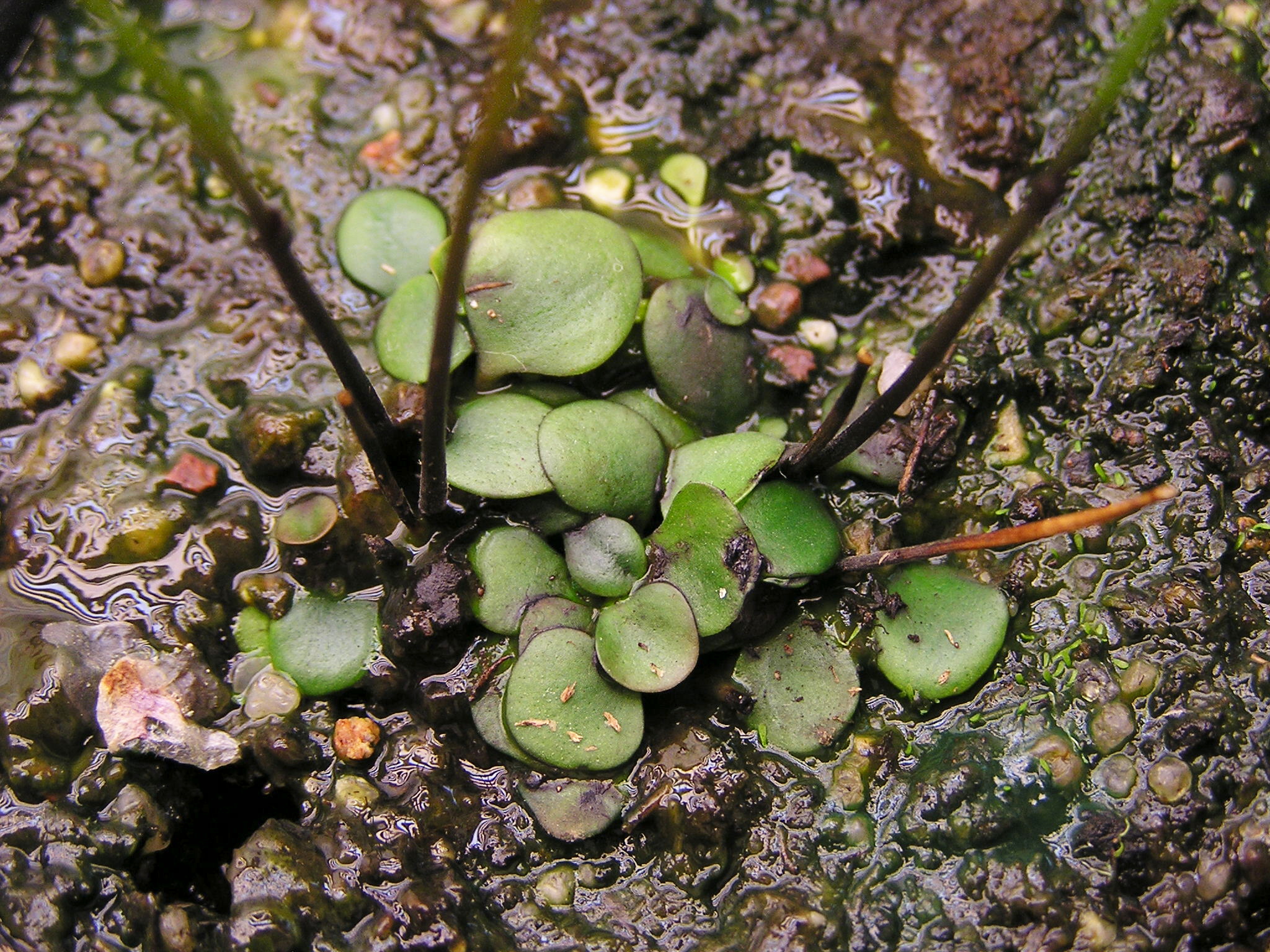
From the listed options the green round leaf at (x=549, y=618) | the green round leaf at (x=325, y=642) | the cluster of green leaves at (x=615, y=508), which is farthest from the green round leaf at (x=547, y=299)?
→ the green round leaf at (x=325, y=642)

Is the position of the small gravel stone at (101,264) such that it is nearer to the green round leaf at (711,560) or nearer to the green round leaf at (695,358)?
the green round leaf at (695,358)

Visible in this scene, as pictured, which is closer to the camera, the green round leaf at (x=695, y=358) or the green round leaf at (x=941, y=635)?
the green round leaf at (x=941, y=635)

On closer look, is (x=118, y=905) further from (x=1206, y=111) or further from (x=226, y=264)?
(x=1206, y=111)

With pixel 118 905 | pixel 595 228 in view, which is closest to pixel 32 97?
pixel 595 228

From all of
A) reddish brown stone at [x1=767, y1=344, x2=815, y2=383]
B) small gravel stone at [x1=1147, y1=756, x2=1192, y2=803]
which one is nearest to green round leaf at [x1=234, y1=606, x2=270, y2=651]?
reddish brown stone at [x1=767, y1=344, x2=815, y2=383]

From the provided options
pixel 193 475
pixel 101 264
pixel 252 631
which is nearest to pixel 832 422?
pixel 252 631

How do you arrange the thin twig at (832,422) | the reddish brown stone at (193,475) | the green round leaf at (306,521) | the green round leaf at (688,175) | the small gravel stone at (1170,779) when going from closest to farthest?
the thin twig at (832,422) < the small gravel stone at (1170,779) < the green round leaf at (306,521) < the reddish brown stone at (193,475) < the green round leaf at (688,175)
